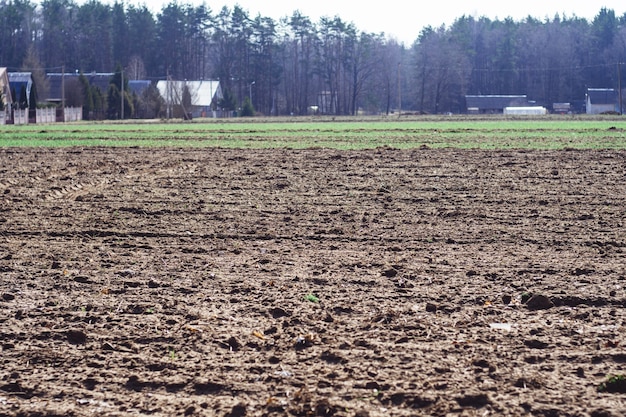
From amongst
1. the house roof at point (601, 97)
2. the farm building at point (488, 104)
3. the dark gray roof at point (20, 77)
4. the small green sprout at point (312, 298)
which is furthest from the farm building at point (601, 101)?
the small green sprout at point (312, 298)

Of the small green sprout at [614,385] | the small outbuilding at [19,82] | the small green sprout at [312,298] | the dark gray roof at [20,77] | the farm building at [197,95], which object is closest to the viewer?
the small green sprout at [614,385]

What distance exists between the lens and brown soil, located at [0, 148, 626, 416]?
5523 millimetres

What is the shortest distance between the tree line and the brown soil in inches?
4935

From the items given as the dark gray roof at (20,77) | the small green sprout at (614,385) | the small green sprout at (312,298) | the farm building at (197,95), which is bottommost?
the small green sprout at (614,385)

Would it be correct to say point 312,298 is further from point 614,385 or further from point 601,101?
point 601,101

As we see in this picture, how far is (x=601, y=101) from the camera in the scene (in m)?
127

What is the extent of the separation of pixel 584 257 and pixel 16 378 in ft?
21.3

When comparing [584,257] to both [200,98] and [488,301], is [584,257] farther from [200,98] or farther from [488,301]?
[200,98]

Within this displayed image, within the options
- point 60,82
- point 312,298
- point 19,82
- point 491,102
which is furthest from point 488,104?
point 312,298

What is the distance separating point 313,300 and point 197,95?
10500cm

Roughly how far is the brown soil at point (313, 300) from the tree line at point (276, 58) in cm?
12536

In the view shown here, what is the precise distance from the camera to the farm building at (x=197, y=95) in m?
97.3

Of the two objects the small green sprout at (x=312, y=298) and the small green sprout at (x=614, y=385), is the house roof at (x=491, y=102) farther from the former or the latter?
the small green sprout at (x=614, y=385)

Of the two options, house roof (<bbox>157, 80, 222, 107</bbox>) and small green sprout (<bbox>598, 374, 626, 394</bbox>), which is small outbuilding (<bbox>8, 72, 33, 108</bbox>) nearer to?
house roof (<bbox>157, 80, 222, 107</bbox>)
